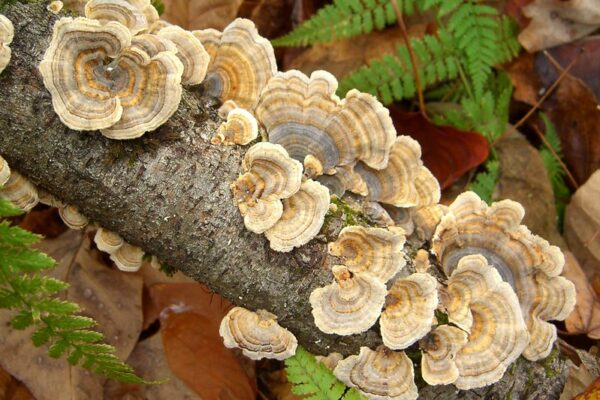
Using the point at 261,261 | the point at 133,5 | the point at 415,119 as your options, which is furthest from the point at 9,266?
the point at 415,119

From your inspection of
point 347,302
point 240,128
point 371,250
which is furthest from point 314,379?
point 240,128

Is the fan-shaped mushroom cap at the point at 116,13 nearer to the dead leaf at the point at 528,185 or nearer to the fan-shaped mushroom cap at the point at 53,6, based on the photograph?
the fan-shaped mushroom cap at the point at 53,6

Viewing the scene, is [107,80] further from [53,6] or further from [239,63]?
[239,63]

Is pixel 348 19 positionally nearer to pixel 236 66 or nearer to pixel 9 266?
pixel 236 66

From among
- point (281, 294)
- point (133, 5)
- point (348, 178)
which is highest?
point (133, 5)

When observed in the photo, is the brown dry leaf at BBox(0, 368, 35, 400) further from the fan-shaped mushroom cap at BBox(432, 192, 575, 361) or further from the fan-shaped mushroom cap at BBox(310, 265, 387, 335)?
the fan-shaped mushroom cap at BBox(432, 192, 575, 361)

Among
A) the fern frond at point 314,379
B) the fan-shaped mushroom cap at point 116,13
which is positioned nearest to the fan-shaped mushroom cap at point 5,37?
the fan-shaped mushroom cap at point 116,13
